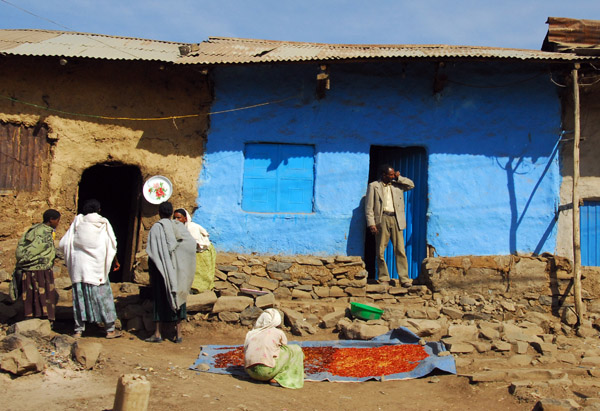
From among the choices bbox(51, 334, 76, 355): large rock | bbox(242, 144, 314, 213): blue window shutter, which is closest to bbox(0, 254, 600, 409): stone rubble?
bbox(242, 144, 314, 213): blue window shutter

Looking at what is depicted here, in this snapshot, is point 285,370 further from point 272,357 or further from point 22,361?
point 22,361

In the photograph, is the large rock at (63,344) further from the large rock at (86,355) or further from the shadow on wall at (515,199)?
the shadow on wall at (515,199)

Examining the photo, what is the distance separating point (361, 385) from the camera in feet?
19.8

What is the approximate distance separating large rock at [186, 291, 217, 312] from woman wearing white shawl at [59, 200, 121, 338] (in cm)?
110

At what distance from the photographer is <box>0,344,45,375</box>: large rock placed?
5348mm

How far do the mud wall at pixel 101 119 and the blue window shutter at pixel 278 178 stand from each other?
0.79 metres

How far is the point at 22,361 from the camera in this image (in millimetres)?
5383

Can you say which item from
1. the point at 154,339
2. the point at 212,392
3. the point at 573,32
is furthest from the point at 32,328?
the point at 573,32

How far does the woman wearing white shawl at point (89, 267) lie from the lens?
6895 mm

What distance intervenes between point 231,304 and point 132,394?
3.74 meters

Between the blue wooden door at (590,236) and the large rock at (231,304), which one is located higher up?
the blue wooden door at (590,236)

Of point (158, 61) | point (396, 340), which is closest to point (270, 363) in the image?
point (396, 340)

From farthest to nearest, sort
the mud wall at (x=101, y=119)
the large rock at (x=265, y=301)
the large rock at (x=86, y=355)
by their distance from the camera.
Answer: the mud wall at (x=101, y=119) → the large rock at (x=265, y=301) → the large rock at (x=86, y=355)

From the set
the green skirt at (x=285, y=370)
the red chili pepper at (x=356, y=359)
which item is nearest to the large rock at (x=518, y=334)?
the red chili pepper at (x=356, y=359)
